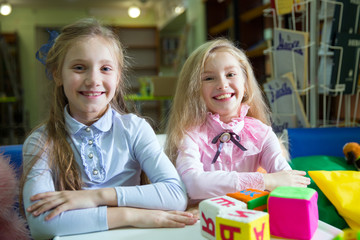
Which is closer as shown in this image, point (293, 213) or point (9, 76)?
point (293, 213)

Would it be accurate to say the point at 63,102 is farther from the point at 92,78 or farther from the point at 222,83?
the point at 222,83

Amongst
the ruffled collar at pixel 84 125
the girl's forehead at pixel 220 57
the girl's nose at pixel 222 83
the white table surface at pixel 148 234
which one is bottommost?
the white table surface at pixel 148 234

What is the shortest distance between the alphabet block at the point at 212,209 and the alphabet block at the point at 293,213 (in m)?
0.06

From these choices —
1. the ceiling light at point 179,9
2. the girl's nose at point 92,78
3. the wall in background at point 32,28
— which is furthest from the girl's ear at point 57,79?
the wall in background at point 32,28

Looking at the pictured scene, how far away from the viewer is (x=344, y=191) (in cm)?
94

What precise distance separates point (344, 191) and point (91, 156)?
71cm

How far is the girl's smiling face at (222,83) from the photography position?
43.5 inches

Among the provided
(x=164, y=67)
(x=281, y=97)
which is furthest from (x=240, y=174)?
(x=164, y=67)

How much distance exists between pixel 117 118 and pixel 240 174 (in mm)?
404

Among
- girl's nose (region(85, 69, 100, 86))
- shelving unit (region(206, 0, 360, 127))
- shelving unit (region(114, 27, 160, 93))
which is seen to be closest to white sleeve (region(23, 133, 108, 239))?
girl's nose (region(85, 69, 100, 86))

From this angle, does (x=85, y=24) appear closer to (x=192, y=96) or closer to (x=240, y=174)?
(x=192, y=96)

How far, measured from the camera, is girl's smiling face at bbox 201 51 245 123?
1.11m

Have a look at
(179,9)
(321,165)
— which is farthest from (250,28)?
(321,165)

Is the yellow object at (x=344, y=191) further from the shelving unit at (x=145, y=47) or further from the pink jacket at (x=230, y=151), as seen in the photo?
the shelving unit at (x=145, y=47)
